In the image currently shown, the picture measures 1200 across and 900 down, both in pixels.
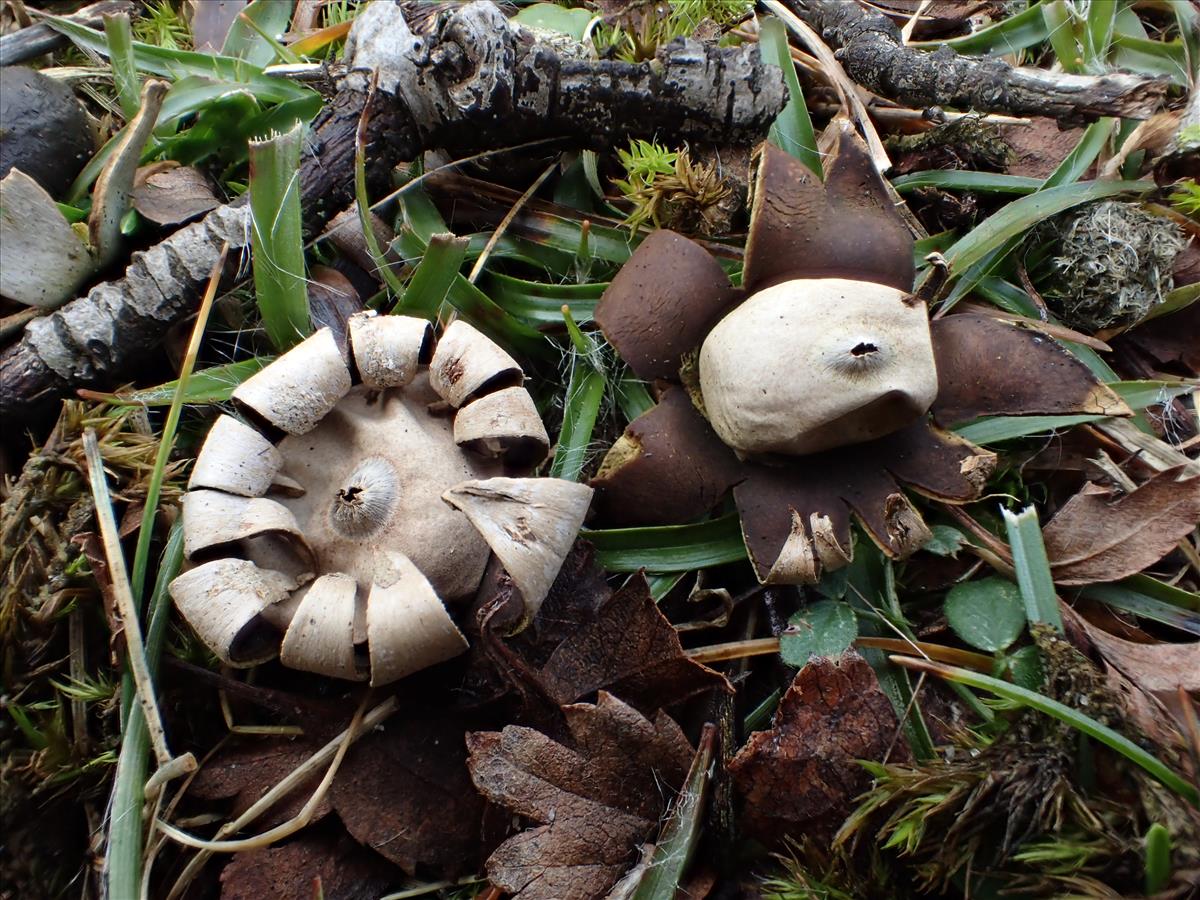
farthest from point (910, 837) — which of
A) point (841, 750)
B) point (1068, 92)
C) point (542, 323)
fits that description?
point (1068, 92)

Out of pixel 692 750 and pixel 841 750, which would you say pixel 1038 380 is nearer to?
pixel 841 750

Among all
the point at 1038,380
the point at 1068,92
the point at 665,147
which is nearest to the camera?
the point at 1038,380

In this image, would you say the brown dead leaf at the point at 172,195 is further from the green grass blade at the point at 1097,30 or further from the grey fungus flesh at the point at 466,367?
the green grass blade at the point at 1097,30

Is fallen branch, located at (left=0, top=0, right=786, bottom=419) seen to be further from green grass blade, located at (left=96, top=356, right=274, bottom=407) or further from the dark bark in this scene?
the dark bark

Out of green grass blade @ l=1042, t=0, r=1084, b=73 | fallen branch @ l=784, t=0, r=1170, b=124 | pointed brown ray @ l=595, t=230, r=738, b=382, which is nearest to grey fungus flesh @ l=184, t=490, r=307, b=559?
pointed brown ray @ l=595, t=230, r=738, b=382

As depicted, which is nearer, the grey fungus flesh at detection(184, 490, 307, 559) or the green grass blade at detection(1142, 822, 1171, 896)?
the green grass blade at detection(1142, 822, 1171, 896)

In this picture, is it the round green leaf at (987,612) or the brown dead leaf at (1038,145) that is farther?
the brown dead leaf at (1038,145)

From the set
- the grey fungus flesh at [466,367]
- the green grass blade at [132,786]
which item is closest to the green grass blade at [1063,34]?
the grey fungus flesh at [466,367]
